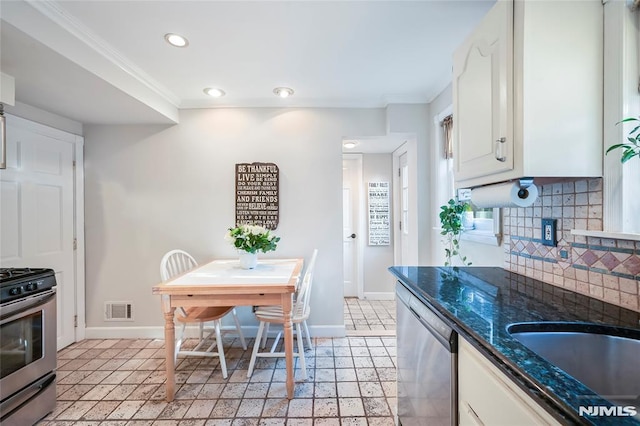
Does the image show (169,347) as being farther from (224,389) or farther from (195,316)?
(224,389)

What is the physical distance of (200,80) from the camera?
247 centimetres

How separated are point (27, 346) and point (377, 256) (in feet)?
11.7

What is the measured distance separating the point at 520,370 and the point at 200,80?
2787mm

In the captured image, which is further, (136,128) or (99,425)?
(136,128)

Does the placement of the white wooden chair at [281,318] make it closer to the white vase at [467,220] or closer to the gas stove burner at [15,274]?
the white vase at [467,220]

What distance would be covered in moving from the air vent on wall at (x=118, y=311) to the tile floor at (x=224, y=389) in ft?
0.94

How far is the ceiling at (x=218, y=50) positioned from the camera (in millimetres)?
1581

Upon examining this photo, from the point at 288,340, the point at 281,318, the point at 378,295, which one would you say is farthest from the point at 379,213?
the point at 288,340

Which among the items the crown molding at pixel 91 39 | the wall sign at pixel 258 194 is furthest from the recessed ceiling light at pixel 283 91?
the crown molding at pixel 91 39

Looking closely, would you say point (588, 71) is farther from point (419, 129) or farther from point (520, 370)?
point (419, 129)

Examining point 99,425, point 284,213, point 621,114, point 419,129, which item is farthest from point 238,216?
point 621,114

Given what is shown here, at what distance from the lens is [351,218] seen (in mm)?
4254

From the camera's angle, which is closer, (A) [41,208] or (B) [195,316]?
(B) [195,316]

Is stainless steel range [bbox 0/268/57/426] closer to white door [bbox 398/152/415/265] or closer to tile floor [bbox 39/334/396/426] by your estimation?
tile floor [bbox 39/334/396/426]
